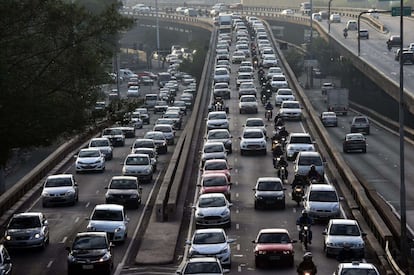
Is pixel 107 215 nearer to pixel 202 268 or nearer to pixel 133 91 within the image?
pixel 202 268

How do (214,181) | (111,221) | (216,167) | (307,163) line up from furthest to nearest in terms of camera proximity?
(307,163) < (216,167) < (214,181) < (111,221)

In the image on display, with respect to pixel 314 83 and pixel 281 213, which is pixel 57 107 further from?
pixel 314 83

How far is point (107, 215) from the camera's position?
43.1 metres

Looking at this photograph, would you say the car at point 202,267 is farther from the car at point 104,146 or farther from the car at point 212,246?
the car at point 104,146

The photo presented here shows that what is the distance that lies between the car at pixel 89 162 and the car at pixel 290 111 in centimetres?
2225

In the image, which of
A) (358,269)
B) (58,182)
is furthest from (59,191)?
(358,269)

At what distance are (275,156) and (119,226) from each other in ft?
64.9

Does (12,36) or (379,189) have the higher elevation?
(12,36)

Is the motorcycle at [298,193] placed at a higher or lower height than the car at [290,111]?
higher

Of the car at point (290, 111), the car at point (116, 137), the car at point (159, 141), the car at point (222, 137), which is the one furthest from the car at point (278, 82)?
the car at point (222, 137)

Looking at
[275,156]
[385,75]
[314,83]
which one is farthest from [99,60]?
[314,83]

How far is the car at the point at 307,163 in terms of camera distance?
56812mm

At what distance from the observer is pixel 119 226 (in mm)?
42938

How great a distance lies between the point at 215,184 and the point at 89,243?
48.1ft
